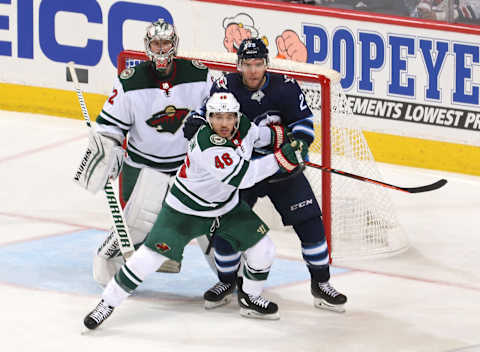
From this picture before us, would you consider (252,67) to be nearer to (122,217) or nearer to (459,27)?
(122,217)

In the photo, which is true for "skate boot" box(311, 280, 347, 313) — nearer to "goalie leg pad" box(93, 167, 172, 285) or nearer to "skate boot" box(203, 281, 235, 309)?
"skate boot" box(203, 281, 235, 309)

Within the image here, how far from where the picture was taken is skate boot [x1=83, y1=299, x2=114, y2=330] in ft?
20.6

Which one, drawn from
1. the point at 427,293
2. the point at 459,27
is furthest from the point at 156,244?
the point at 459,27

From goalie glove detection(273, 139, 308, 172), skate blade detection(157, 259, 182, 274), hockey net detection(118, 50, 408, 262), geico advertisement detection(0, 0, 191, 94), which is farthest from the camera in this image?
geico advertisement detection(0, 0, 191, 94)

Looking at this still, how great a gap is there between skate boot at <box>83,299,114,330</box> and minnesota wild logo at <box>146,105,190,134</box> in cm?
99

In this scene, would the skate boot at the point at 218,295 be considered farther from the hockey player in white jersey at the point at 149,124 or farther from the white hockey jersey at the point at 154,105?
the white hockey jersey at the point at 154,105

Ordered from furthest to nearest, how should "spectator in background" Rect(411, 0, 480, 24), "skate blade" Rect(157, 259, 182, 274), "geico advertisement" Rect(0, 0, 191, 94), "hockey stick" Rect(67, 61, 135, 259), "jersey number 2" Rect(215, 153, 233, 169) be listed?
1. "geico advertisement" Rect(0, 0, 191, 94)
2. "spectator in background" Rect(411, 0, 480, 24)
3. "skate blade" Rect(157, 259, 182, 274)
4. "hockey stick" Rect(67, 61, 135, 259)
5. "jersey number 2" Rect(215, 153, 233, 169)

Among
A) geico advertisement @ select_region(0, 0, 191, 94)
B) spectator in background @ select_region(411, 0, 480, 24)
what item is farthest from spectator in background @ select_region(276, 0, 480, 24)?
geico advertisement @ select_region(0, 0, 191, 94)

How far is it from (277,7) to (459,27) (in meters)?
1.36

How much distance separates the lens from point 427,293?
7.06 metres

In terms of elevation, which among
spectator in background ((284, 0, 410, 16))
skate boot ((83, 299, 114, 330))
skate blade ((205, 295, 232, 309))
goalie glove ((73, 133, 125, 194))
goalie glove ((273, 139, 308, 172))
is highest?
spectator in background ((284, 0, 410, 16))

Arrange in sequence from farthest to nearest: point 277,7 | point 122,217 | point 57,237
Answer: point 277,7
point 57,237
point 122,217

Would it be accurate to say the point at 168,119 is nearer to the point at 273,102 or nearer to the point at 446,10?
the point at 273,102

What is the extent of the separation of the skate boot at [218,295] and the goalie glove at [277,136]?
2.45 ft
